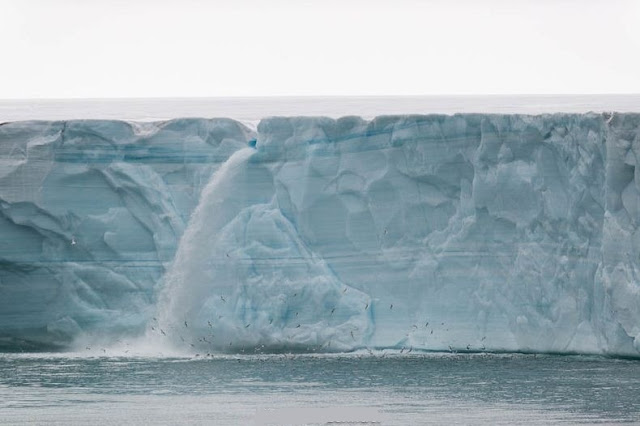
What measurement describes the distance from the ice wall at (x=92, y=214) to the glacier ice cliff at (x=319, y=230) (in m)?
0.02

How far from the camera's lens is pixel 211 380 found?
65.3 feet

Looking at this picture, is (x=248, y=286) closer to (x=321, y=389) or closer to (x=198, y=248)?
(x=198, y=248)

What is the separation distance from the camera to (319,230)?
71.5ft

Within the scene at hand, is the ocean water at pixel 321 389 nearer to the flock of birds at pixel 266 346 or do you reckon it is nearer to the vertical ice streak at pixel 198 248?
the flock of birds at pixel 266 346

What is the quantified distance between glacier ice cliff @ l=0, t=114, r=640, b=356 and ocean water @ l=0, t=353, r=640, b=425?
43 cm

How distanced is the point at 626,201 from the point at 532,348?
2176 mm

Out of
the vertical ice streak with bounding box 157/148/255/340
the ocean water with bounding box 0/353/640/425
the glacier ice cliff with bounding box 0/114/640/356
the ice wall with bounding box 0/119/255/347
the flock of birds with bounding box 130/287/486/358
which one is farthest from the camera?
the ice wall with bounding box 0/119/255/347

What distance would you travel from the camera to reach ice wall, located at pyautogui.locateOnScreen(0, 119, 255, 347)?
2198 centimetres

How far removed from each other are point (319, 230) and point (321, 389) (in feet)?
10.6

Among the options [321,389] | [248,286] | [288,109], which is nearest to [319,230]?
[248,286]

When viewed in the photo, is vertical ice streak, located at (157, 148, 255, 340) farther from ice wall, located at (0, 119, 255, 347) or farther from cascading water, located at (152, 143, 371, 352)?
ice wall, located at (0, 119, 255, 347)

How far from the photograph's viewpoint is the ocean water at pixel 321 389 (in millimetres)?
17672

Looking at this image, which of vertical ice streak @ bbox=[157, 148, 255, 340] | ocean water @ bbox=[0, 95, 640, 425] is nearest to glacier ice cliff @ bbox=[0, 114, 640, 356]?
vertical ice streak @ bbox=[157, 148, 255, 340]

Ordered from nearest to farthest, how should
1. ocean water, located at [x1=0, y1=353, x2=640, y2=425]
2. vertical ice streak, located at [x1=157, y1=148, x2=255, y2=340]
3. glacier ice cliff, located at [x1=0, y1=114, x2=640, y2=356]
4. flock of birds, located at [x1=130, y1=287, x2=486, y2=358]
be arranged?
ocean water, located at [x1=0, y1=353, x2=640, y2=425]
glacier ice cliff, located at [x1=0, y1=114, x2=640, y2=356]
flock of birds, located at [x1=130, y1=287, x2=486, y2=358]
vertical ice streak, located at [x1=157, y1=148, x2=255, y2=340]
